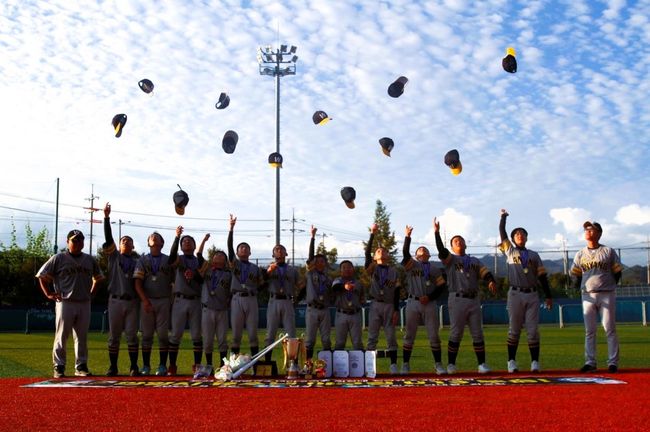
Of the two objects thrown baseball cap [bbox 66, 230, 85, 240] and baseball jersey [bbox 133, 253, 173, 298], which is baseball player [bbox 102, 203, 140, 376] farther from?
thrown baseball cap [bbox 66, 230, 85, 240]

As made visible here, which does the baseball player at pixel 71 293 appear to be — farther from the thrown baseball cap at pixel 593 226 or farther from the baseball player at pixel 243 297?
the thrown baseball cap at pixel 593 226

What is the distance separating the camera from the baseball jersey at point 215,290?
10234 mm

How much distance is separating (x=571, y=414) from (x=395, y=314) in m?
4.74

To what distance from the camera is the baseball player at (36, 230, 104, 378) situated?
9625 mm

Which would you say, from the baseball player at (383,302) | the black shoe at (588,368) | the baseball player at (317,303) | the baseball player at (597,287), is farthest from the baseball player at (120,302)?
the baseball player at (597,287)

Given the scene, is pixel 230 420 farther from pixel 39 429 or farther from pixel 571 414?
pixel 571 414

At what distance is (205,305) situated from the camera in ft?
33.6

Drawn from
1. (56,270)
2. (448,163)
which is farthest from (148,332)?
(448,163)

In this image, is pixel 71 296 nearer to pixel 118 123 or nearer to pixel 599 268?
pixel 118 123

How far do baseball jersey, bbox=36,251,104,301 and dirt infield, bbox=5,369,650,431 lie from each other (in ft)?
6.54

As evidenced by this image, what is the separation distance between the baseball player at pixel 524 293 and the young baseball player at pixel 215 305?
14.2ft

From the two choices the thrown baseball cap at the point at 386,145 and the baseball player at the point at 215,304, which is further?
the thrown baseball cap at the point at 386,145

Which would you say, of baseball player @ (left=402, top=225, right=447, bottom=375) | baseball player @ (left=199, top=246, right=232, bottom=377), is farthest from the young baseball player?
baseball player @ (left=402, top=225, right=447, bottom=375)

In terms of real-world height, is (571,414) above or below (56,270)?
below
